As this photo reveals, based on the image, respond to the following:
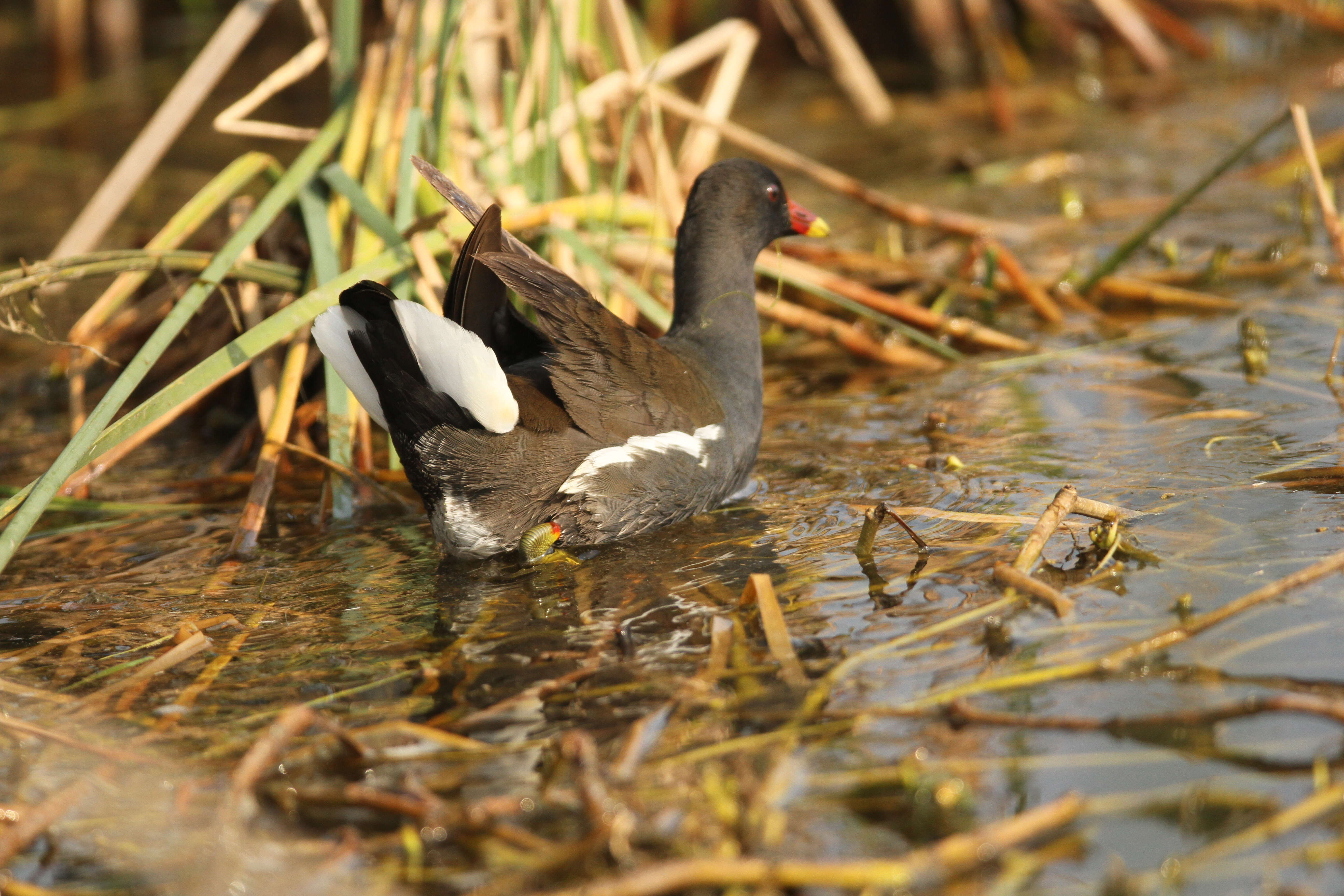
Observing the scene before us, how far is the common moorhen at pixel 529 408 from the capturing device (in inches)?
106

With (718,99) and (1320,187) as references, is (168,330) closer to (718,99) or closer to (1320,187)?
(718,99)

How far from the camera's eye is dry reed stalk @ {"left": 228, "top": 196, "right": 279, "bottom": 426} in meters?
3.53

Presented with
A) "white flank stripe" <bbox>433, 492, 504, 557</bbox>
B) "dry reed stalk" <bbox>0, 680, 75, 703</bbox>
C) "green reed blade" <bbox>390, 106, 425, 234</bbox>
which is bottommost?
"dry reed stalk" <bbox>0, 680, 75, 703</bbox>

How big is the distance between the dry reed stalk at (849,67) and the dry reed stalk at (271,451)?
3.72 meters

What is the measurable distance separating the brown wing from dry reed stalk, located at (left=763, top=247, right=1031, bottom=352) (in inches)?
45.4

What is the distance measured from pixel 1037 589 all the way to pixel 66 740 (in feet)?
5.47

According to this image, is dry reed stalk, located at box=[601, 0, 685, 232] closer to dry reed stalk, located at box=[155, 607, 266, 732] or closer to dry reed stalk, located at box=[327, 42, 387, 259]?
dry reed stalk, located at box=[327, 42, 387, 259]

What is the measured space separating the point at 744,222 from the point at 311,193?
1176 millimetres

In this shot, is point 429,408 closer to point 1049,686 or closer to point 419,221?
point 419,221

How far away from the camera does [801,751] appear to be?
1.96 metres

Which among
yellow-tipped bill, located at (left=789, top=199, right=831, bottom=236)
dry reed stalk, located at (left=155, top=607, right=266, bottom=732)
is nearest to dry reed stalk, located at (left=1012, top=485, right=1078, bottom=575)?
yellow-tipped bill, located at (left=789, top=199, right=831, bottom=236)

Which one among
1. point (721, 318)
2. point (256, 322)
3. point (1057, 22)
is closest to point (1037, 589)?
point (721, 318)

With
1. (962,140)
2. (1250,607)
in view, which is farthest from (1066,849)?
(962,140)

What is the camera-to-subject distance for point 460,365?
262 cm
